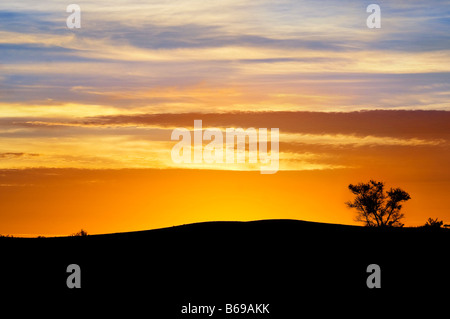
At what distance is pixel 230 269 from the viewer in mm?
37875

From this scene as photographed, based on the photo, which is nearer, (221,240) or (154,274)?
(154,274)

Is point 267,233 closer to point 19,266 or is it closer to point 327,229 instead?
point 327,229

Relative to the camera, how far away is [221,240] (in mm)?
43156

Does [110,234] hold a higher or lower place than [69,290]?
higher

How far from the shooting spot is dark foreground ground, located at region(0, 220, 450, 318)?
33406mm

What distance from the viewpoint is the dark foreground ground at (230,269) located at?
3341 centimetres

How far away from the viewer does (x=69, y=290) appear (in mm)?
34781
